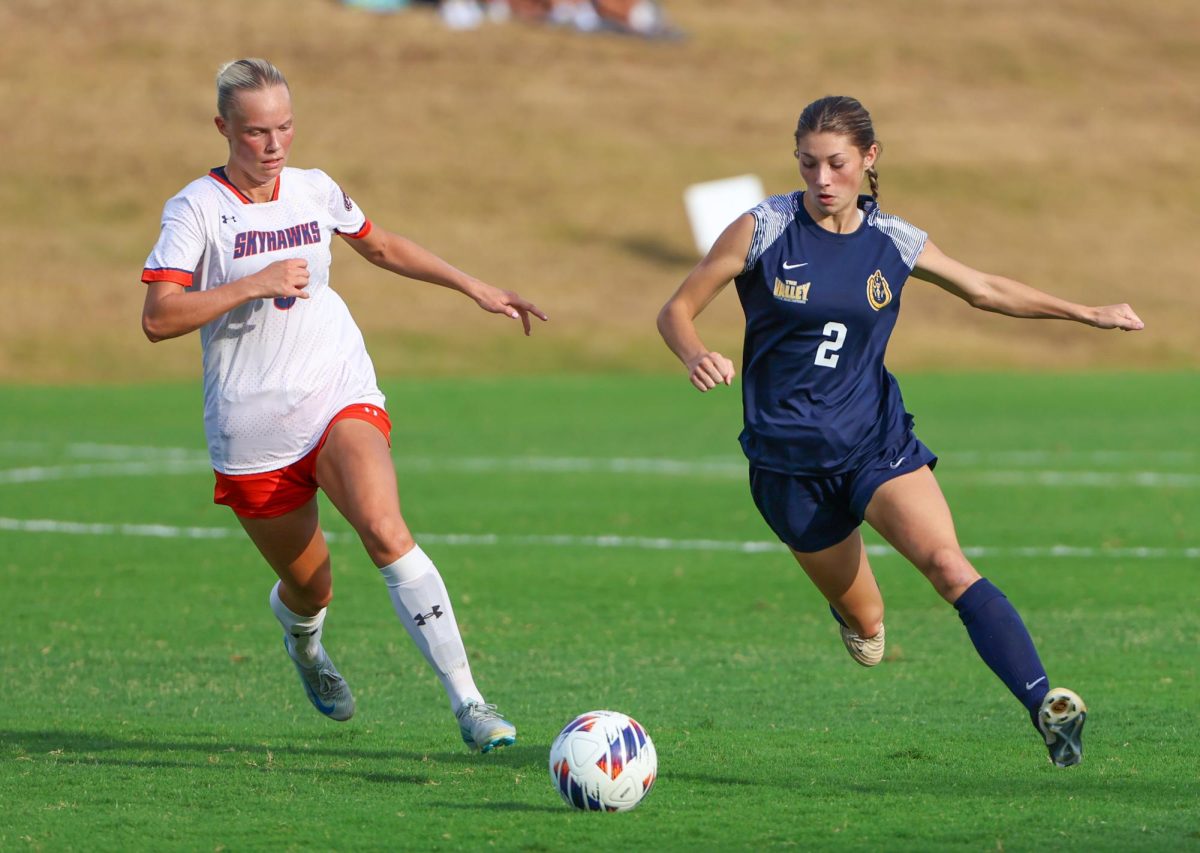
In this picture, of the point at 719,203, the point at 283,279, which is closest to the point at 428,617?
the point at 283,279

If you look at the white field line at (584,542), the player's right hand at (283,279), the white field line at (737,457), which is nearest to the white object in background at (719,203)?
the white field line at (737,457)

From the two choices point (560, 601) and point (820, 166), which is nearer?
point (820, 166)

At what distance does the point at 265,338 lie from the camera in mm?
6887

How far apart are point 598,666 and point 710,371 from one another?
291 cm

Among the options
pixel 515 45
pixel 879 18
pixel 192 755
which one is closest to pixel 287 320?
pixel 192 755

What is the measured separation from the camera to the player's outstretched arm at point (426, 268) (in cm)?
732

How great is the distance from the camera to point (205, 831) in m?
5.73

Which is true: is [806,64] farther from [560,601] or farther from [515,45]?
[560,601]

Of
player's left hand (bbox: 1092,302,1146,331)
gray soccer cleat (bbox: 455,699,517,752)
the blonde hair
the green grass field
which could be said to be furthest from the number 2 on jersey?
the blonde hair

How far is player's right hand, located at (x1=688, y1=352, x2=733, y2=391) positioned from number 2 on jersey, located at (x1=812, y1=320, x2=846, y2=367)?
0.60 meters

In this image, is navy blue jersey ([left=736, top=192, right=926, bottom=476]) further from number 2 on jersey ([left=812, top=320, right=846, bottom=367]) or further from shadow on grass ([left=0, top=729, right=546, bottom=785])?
shadow on grass ([left=0, top=729, right=546, bottom=785])

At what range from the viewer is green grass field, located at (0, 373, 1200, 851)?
19.2 feet

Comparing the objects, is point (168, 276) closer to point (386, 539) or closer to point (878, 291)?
point (386, 539)

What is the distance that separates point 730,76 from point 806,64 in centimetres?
231
